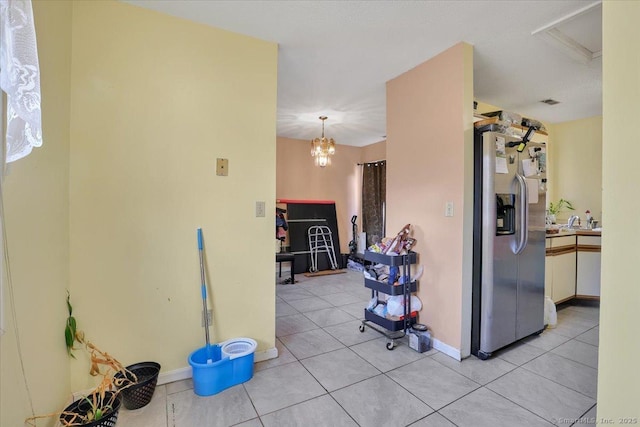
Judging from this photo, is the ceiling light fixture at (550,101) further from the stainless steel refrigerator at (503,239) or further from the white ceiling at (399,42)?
the stainless steel refrigerator at (503,239)

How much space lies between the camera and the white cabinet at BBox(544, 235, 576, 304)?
122 inches

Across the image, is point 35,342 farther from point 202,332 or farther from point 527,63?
point 527,63

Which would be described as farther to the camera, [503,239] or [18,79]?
[503,239]

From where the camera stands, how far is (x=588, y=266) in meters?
3.34

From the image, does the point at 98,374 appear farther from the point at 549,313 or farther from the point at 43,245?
the point at 549,313

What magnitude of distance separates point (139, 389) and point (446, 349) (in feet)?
7.14

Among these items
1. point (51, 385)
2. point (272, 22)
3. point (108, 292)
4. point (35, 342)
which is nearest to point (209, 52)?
point (272, 22)

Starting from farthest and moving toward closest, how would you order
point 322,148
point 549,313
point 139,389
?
point 322,148 → point 549,313 → point 139,389

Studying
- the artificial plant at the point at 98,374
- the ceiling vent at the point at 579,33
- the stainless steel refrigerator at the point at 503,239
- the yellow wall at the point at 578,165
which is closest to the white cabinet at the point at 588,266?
the yellow wall at the point at 578,165

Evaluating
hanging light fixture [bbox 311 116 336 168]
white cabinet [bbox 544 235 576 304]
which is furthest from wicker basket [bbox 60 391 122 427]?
white cabinet [bbox 544 235 576 304]

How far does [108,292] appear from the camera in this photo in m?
1.80

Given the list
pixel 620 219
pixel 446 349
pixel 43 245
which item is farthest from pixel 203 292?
pixel 620 219

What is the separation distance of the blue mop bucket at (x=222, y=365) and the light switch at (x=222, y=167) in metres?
1.21

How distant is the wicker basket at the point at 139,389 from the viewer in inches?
64.7
